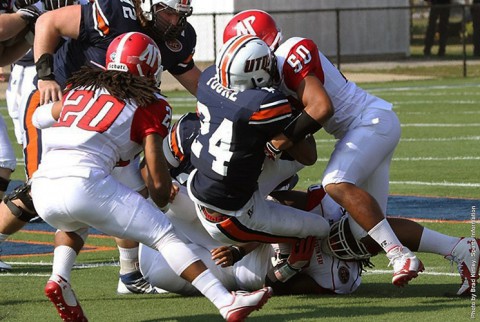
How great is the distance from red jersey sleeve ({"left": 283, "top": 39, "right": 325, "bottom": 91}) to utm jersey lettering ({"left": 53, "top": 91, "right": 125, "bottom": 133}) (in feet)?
3.12

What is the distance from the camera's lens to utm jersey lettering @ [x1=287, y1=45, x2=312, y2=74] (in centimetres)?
644

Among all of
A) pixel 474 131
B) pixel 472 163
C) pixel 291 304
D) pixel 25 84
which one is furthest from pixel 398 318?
pixel 474 131

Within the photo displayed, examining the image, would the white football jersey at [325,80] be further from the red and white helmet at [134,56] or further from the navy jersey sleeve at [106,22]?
the navy jersey sleeve at [106,22]

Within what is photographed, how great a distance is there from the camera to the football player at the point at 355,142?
253 inches

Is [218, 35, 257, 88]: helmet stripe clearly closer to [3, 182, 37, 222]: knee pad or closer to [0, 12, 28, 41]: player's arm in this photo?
[3, 182, 37, 222]: knee pad

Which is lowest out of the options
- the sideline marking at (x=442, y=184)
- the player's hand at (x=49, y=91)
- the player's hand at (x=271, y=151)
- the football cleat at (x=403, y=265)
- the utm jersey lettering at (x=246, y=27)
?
the sideline marking at (x=442, y=184)

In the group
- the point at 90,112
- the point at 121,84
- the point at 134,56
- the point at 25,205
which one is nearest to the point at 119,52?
the point at 134,56

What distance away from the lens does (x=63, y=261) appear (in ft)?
20.0

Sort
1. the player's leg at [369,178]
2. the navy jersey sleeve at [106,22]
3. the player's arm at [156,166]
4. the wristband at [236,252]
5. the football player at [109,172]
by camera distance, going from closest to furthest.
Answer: the football player at [109,172], the player's arm at [156,166], the player's leg at [369,178], the wristband at [236,252], the navy jersey sleeve at [106,22]

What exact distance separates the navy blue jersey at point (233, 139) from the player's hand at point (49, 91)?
3.15 feet

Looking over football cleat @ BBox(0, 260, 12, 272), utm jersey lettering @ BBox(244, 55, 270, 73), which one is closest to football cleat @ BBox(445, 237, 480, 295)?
utm jersey lettering @ BBox(244, 55, 270, 73)

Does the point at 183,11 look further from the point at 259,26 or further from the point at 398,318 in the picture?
the point at 398,318

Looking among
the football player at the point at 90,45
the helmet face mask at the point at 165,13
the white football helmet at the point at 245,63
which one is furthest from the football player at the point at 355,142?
the football player at the point at 90,45

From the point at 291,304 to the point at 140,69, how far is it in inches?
57.7
